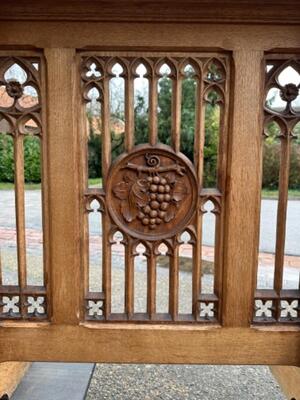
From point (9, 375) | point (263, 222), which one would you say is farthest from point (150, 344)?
point (263, 222)

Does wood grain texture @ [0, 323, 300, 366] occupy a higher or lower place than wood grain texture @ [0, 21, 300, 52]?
lower

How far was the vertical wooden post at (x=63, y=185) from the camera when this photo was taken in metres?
0.75

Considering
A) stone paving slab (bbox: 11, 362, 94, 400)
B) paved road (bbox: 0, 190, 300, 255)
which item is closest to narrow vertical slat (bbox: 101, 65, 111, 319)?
stone paving slab (bbox: 11, 362, 94, 400)

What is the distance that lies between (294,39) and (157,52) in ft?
0.83

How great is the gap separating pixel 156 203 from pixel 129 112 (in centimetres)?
18

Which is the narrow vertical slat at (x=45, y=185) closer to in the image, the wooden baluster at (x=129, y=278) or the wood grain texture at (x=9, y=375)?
the wooden baluster at (x=129, y=278)

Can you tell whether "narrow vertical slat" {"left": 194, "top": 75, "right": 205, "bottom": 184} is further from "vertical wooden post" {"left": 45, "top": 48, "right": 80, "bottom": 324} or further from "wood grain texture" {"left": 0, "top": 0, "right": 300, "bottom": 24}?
"vertical wooden post" {"left": 45, "top": 48, "right": 80, "bottom": 324}

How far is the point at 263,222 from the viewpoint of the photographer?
4.02 meters

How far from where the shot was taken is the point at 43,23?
0.74m

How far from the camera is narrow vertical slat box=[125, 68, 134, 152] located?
2.49 feet

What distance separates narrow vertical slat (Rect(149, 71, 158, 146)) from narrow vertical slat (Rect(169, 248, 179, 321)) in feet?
0.72

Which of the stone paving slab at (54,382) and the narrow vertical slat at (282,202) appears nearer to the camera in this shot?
the narrow vertical slat at (282,202)

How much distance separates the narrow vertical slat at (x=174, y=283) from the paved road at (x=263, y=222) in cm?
243

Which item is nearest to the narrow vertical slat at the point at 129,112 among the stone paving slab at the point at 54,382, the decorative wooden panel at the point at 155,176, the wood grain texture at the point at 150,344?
the decorative wooden panel at the point at 155,176
